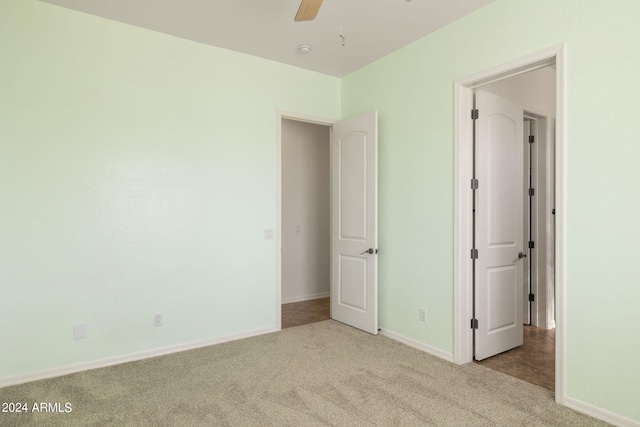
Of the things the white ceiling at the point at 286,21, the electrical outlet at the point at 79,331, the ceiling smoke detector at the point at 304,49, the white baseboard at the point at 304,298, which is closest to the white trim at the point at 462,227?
the white ceiling at the point at 286,21

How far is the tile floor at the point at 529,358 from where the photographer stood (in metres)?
2.83

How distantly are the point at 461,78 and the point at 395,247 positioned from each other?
1.65m

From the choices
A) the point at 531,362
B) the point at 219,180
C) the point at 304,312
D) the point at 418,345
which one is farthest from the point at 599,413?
the point at 219,180

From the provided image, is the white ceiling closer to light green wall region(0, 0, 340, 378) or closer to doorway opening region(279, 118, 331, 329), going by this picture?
light green wall region(0, 0, 340, 378)

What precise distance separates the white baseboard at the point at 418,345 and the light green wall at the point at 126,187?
48.8 inches

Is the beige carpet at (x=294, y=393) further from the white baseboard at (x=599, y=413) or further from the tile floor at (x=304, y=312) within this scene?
the tile floor at (x=304, y=312)

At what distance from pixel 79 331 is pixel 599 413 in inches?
146

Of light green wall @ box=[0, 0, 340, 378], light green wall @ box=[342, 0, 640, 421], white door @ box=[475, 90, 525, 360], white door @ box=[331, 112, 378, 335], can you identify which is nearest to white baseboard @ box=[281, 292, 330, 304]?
white door @ box=[331, 112, 378, 335]

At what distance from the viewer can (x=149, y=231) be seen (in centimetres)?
322

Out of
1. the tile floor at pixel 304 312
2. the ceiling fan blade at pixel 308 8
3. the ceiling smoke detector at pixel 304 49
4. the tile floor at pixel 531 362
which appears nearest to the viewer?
the ceiling fan blade at pixel 308 8

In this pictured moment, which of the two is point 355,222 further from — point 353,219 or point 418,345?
point 418,345

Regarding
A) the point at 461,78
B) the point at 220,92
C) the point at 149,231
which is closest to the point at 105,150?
the point at 149,231

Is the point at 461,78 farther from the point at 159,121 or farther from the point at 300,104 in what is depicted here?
the point at 159,121

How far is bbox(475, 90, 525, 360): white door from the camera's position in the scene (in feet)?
10.2
